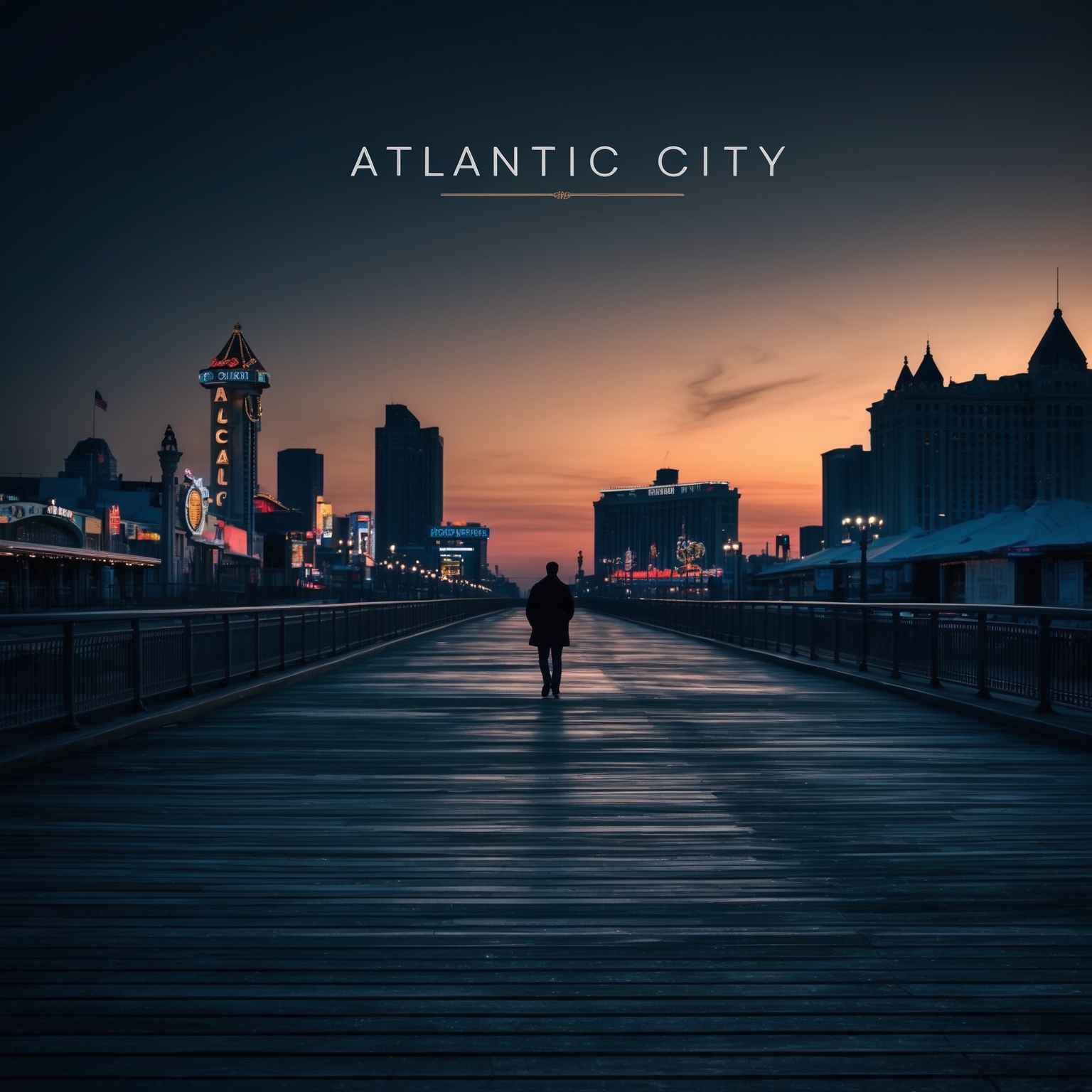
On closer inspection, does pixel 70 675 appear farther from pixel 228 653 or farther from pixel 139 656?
pixel 228 653

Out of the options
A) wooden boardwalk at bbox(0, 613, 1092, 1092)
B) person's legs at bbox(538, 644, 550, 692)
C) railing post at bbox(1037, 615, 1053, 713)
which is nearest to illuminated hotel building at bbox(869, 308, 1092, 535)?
person's legs at bbox(538, 644, 550, 692)

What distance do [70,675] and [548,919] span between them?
6.39m

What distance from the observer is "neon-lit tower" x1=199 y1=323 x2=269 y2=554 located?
136875 mm

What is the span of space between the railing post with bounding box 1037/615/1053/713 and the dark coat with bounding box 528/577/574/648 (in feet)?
18.9

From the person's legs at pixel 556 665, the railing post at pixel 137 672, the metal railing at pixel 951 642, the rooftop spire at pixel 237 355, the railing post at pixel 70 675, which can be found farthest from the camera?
the rooftop spire at pixel 237 355

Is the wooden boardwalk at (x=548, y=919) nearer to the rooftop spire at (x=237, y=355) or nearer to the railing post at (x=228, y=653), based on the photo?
the railing post at (x=228, y=653)

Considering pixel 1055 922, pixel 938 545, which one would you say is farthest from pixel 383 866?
pixel 938 545

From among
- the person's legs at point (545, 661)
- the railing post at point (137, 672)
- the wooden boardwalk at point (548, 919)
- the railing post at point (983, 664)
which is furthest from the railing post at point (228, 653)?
the railing post at point (983, 664)

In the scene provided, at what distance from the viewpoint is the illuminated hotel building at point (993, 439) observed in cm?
18638

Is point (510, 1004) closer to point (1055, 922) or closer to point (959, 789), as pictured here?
point (1055, 922)

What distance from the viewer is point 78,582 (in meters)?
75.5

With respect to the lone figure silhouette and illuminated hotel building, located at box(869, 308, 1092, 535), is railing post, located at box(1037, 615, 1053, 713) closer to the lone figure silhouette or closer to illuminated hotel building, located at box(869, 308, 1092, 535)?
the lone figure silhouette

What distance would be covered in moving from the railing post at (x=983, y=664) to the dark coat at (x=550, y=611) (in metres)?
5.07

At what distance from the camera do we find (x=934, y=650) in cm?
1377
